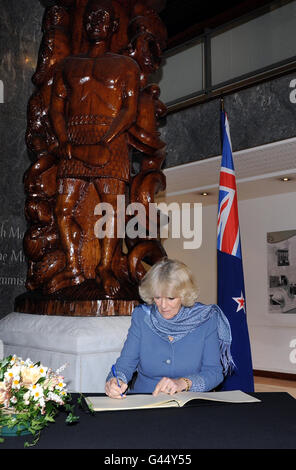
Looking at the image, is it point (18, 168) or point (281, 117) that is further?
point (281, 117)

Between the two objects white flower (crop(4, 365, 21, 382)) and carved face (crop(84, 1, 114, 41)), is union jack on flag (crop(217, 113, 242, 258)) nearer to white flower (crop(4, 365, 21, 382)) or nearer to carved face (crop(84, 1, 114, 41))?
carved face (crop(84, 1, 114, 41))

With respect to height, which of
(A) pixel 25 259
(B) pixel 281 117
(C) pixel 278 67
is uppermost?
(C) pixel 278 67

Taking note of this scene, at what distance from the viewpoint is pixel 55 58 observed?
3516mm

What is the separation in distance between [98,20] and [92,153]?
882 millimetres

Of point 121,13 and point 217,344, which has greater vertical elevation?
point 121,13

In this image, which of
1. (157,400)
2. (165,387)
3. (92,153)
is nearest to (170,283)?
(165,387)

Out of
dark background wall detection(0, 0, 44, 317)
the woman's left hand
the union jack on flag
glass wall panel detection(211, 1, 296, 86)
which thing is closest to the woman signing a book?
the woman's left hand

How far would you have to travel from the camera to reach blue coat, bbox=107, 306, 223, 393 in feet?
7.46

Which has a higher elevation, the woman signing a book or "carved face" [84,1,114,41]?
"carved face" [84,1,114,41]

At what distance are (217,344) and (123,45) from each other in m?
2.19

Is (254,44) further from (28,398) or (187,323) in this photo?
(28,398)

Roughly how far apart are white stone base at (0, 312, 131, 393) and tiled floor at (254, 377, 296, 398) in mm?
4856
